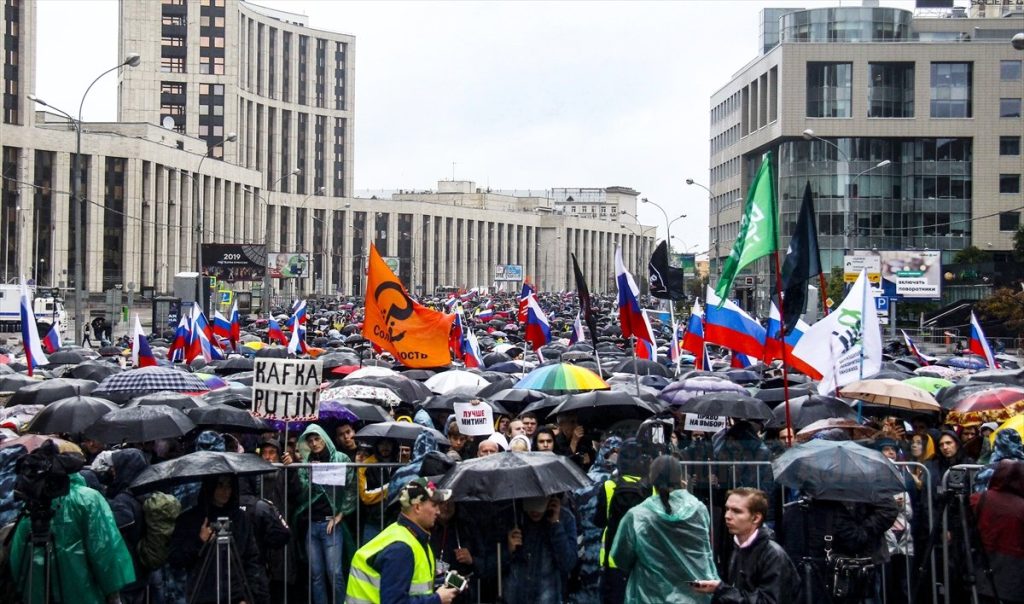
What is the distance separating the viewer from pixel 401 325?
47.3 ft

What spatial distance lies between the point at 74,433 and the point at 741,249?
5050 millimetres

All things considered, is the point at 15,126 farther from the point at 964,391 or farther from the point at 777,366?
the point at 964,391

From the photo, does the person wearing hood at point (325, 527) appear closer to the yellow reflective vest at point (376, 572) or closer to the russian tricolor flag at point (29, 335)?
the yellow reflective vest at point (376, 572)

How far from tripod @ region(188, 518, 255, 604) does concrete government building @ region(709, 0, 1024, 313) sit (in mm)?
55934

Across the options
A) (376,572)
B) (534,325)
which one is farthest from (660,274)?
(376,572)

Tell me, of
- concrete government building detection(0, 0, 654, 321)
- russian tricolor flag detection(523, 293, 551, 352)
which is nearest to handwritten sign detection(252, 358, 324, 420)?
russian tricolor flag detection(523, 293, 551, 352)

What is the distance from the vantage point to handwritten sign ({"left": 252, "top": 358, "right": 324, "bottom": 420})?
31.3ft

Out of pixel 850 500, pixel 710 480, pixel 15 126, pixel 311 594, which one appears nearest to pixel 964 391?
pixel 710 480

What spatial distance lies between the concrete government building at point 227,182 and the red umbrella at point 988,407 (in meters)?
31.7

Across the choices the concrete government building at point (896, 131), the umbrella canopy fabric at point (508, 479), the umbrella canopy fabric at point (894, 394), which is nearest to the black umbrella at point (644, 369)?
the umbrella canopy fabric at point (894, 394)

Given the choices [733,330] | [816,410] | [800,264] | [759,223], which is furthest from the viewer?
[733,330]

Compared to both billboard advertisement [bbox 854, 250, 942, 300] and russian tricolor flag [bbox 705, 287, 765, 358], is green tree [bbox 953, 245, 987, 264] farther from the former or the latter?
russian tricolor flag [bbox 705, 287, 765, 358]

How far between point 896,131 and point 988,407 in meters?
54.6

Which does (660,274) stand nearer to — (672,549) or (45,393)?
(45,393)
